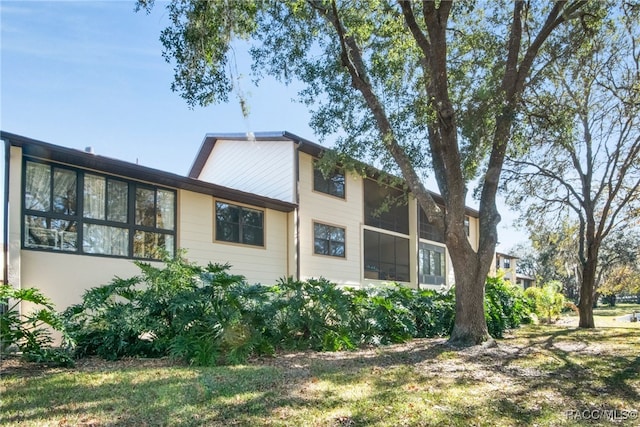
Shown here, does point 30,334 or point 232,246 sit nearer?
point 30,334

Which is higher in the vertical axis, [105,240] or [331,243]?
[331,243]

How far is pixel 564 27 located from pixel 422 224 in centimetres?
1228

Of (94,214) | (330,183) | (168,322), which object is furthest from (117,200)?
(330,183)

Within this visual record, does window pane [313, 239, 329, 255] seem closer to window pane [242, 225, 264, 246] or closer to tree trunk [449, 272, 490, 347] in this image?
window pane [242, 225, 264, 246]

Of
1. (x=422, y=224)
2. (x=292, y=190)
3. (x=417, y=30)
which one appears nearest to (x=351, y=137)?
(x=417, y=30)

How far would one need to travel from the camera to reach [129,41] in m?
9.27

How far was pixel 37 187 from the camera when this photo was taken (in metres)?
10.1

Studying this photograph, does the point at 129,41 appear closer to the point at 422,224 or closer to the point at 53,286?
the point at 53,286

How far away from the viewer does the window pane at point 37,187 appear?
9.92m

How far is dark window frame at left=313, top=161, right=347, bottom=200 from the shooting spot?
16.6m

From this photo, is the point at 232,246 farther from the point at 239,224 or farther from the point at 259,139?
the point at 259,139

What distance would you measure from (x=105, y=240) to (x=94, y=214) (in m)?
0.68

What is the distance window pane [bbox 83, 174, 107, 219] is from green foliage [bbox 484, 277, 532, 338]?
9978mm

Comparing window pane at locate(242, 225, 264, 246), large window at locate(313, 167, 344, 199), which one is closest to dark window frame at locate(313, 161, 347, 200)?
large window at locate(313, 167, 344, 199)
